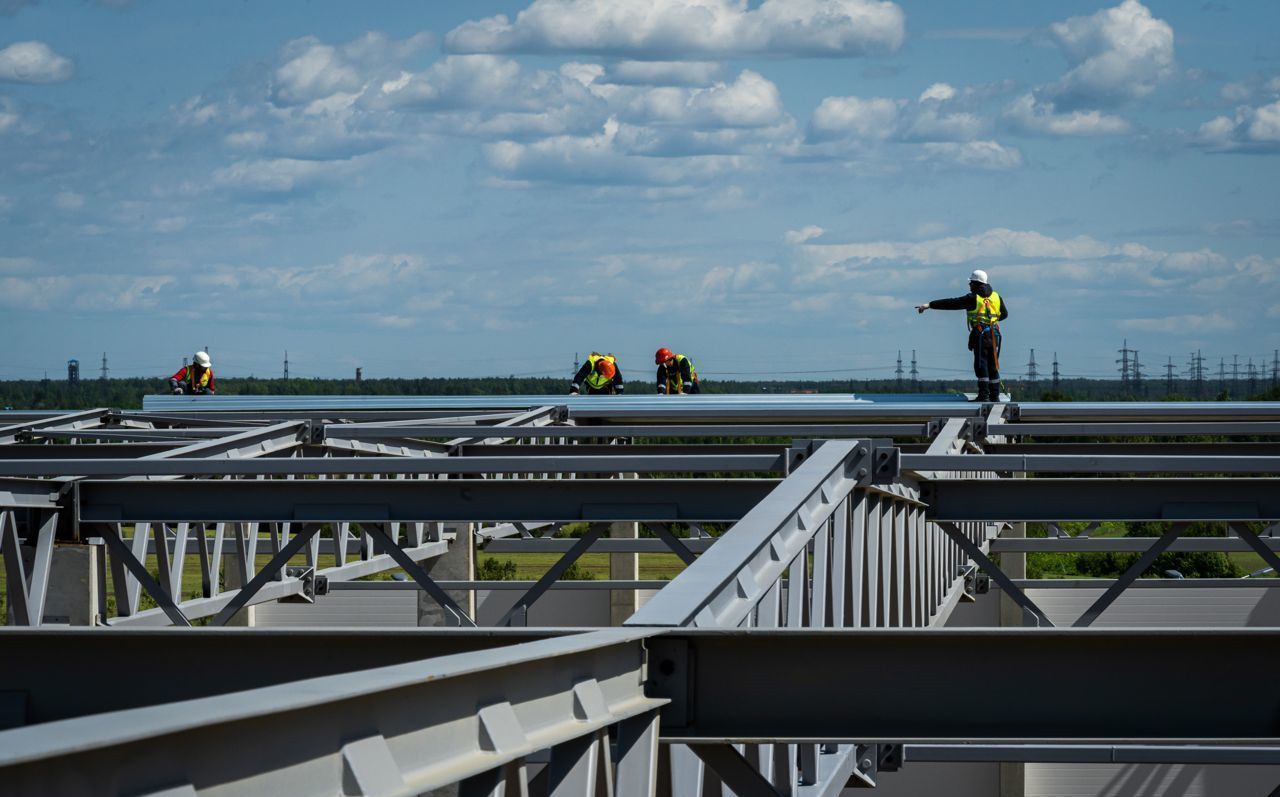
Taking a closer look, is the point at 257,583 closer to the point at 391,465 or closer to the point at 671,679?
the point at 391,465

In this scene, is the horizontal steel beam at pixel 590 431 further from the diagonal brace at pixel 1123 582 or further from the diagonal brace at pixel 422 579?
the diagonal brace at pixel 1123 582

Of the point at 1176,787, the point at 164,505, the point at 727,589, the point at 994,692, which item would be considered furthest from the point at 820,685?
the point at 1176,787

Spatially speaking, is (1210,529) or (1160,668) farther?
(1210,529)

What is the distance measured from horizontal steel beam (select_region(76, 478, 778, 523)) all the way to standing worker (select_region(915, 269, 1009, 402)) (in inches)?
560

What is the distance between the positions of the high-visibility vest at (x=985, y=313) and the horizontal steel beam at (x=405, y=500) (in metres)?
14.3

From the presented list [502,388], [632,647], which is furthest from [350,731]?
[502,388]

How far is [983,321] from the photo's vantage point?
26672 mm

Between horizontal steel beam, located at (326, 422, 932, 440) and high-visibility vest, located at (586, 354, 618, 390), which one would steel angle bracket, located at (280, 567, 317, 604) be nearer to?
horizontal steel beam, located at (326, 422, 932, 440)

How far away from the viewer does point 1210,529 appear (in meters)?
→ 61.3

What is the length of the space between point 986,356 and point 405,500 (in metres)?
15.5

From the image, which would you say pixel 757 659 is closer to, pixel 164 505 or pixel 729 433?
pixel 164 505

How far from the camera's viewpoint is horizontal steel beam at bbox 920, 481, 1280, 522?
1261cm

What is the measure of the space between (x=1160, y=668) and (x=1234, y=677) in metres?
0.26

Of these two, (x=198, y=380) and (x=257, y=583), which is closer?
(x=257, y=583)
